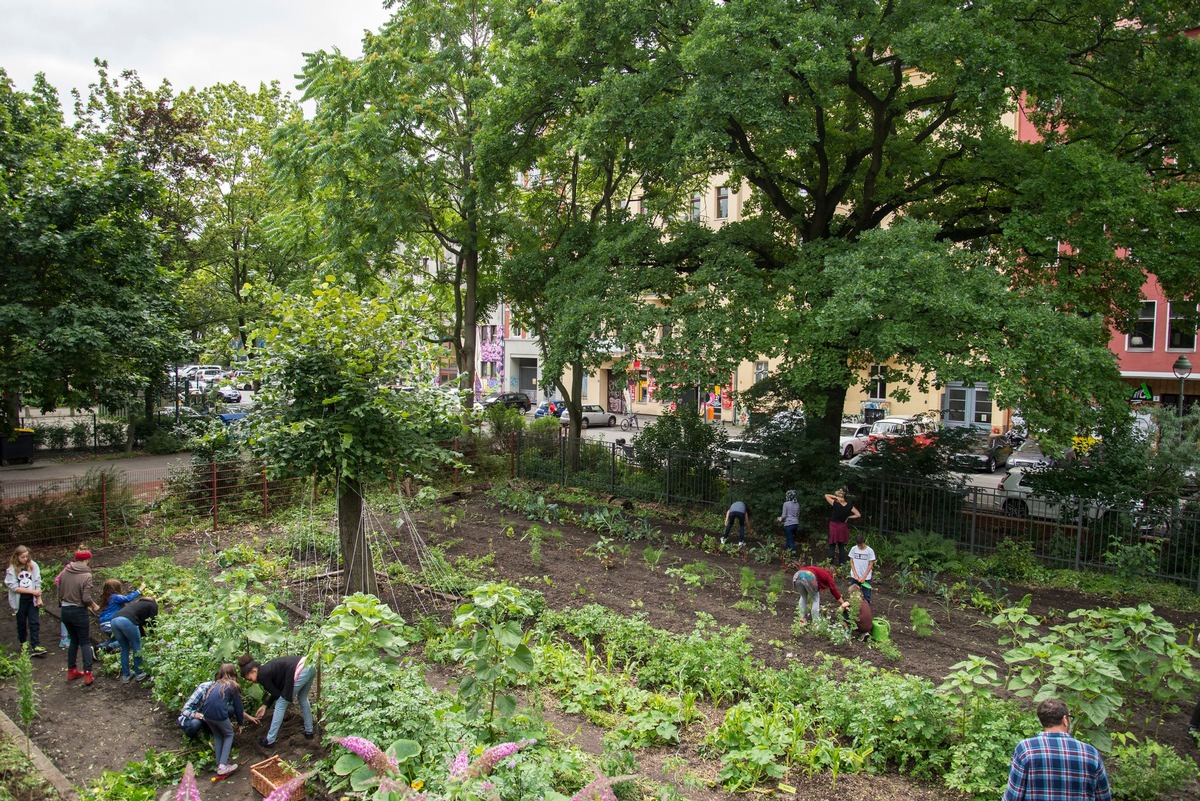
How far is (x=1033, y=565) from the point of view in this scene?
1336 centimetres

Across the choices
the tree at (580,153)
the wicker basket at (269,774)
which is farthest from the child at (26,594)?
the tree at (580,153)

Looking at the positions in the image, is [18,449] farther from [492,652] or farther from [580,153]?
[492,652]

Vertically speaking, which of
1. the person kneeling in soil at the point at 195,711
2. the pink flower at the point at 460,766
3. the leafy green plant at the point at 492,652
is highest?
the leafy green plant at the point at 492,652

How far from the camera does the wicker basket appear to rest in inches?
248

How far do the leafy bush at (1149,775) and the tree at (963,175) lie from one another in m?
6.12

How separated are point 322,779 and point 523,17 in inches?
672

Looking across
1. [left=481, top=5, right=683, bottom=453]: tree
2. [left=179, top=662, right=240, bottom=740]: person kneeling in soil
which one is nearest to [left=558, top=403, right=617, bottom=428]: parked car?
[left=481, top=5, right=683, bottom=453]: tree

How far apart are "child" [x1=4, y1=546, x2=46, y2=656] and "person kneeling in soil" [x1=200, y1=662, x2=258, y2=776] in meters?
4.23

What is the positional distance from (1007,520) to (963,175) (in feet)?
23.8

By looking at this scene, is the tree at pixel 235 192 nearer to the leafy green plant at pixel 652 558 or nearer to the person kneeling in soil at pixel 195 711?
the leafy green plant at pixel 652 558

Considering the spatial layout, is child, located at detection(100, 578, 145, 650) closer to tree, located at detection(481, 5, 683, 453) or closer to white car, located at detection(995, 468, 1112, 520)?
tree, located at detection(481, 5, 683, 453)

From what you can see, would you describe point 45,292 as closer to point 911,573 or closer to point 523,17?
point 523,17

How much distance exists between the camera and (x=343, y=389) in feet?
30.0

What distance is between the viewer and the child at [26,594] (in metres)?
9.23
